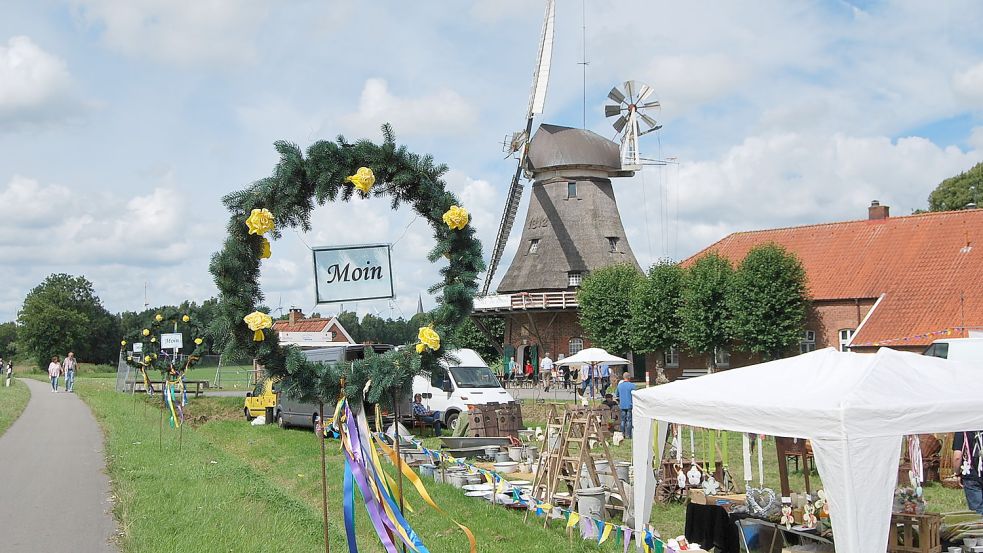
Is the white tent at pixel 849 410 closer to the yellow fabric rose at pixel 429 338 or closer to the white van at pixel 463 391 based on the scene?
the yellow fabric rose at pixel 429 338

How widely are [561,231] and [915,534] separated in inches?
1498

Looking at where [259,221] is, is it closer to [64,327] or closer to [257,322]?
[257,322]

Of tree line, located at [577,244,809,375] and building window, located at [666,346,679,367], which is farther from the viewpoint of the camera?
building window, located at [666,346,679,367]

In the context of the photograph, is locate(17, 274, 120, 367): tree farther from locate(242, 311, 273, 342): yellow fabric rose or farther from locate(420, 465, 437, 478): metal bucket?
locate(242, 311, 273, 342): yellow fabric rose

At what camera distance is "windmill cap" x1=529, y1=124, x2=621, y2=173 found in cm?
4600

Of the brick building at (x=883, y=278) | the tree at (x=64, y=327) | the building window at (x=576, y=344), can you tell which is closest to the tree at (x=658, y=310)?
the brick building at (x=883, y=278)

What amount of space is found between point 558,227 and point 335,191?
39.3m

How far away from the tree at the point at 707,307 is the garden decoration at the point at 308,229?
28.9 metres

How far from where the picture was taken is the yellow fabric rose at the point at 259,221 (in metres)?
6.99

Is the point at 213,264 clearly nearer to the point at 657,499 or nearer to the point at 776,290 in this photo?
the point at 657,499

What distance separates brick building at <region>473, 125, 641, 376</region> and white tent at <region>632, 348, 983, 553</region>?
35.9 m

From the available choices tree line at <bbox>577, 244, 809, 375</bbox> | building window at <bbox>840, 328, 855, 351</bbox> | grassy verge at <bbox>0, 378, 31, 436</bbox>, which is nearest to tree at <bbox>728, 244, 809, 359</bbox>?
tree line at <bbox>577, 244, 809, 375</bbox>

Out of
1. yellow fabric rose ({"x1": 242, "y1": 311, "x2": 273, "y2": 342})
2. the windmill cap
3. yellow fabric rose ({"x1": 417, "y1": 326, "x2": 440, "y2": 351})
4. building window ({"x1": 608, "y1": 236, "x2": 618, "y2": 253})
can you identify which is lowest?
yellow fabric rose ({"x1": 417, "y1": 326, "x2": 440, "y2": 351})

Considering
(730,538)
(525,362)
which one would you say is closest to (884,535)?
(730,538)
